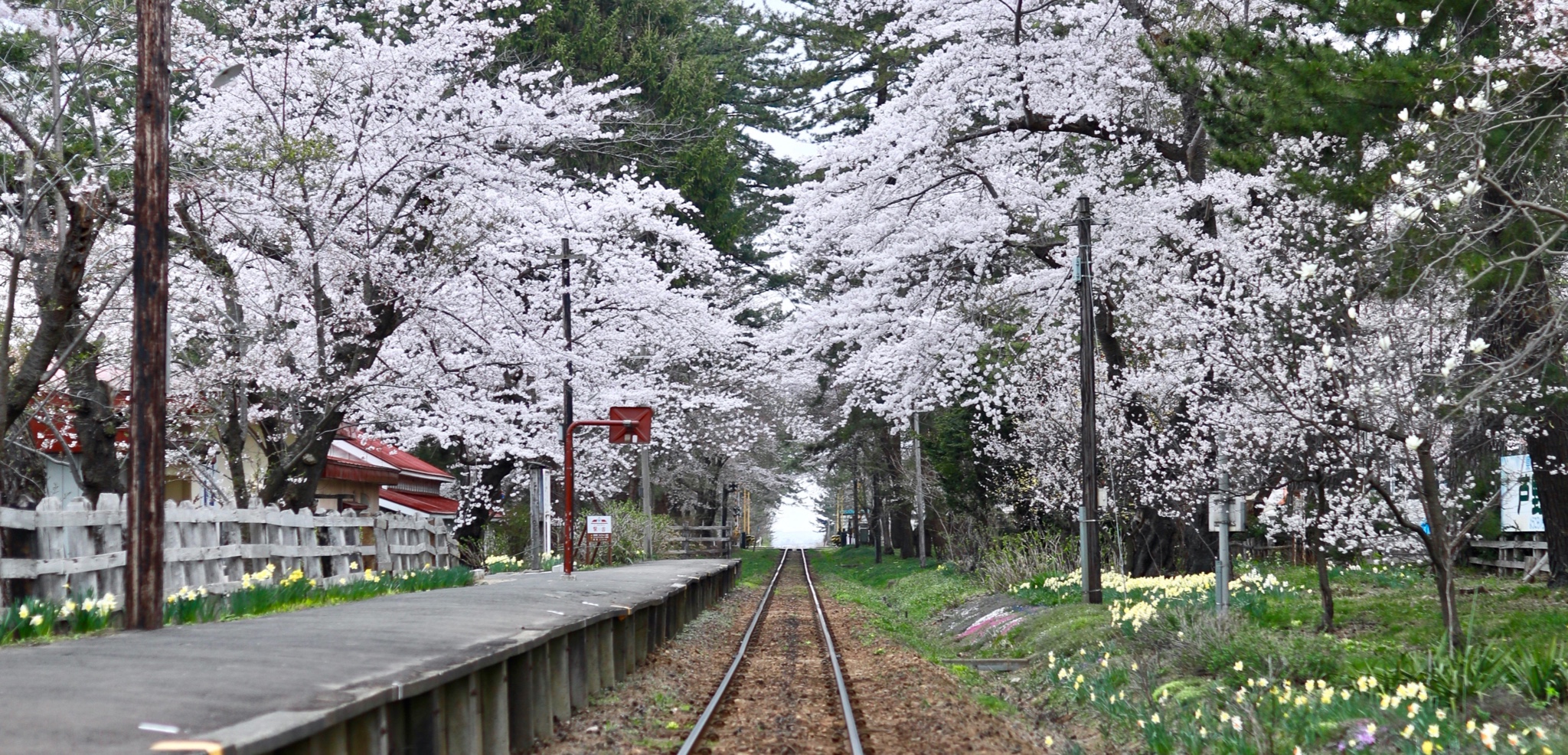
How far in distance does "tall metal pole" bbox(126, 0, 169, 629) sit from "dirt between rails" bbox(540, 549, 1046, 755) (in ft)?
10.3

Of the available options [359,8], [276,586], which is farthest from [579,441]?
[276,586]

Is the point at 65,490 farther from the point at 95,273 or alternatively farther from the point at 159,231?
the point at 159,231

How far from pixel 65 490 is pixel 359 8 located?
1051 cm

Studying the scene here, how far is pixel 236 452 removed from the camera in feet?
52.0

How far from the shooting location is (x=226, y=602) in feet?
37.6

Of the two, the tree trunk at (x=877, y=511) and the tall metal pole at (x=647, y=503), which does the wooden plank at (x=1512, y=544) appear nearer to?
the tall metal pole at (x=647, y=503)

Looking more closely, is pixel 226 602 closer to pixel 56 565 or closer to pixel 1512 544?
pixel 56 565

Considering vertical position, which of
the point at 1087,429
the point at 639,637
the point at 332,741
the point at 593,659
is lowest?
the point at 639,637

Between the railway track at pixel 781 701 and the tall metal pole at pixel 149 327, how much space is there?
4.07 meters

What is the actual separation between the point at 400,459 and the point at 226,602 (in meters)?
28.8

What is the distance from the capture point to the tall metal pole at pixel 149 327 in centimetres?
959

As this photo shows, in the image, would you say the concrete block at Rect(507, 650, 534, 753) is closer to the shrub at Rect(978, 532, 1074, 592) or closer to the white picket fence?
the white picket fence

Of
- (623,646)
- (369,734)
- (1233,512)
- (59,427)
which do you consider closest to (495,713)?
(369,734)

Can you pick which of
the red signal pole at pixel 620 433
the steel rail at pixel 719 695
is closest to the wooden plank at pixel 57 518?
the steel rail at pixel 719 695
